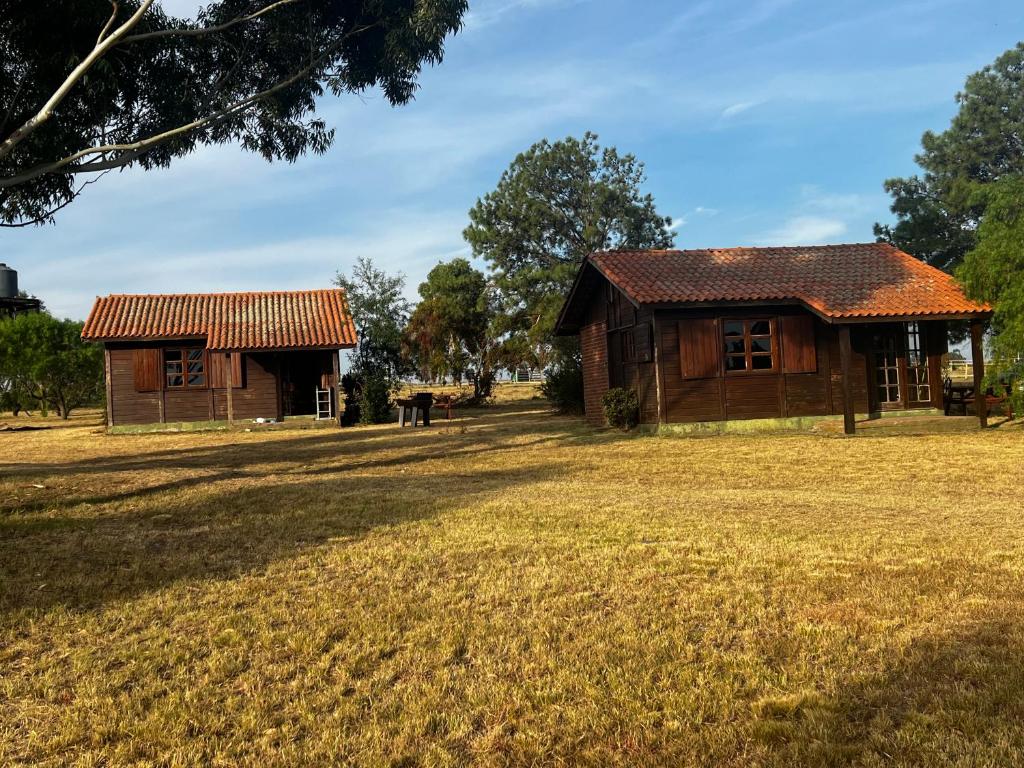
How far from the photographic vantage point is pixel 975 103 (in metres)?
39.0

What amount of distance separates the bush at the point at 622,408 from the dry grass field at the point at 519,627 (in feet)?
31.6

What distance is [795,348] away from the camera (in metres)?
18.8

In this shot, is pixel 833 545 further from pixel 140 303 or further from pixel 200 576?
pixel 140 303

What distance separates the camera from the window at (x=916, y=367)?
19.5 meters

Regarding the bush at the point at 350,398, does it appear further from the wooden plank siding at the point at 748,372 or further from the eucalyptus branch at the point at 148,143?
the eucalyptus branch at the point at 148,143

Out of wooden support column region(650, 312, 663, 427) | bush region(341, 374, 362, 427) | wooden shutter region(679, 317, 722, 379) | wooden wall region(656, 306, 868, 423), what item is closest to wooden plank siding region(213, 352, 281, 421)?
bush region(341, 374, 362, 427)

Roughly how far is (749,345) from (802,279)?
2.46m

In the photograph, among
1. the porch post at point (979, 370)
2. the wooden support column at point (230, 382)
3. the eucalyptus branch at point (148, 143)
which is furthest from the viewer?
the wooden support column at point (230, 382)

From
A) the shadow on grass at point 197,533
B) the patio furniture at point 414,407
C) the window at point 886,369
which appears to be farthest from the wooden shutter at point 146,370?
the window at point 886,369

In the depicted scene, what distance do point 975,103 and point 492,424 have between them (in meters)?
32.5

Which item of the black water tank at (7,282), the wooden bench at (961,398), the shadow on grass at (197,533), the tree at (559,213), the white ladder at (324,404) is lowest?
the shadow on grass at (197,533)

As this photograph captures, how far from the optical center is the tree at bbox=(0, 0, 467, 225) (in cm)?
1161

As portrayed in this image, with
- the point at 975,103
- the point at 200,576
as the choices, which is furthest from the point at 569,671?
the point at 975,103

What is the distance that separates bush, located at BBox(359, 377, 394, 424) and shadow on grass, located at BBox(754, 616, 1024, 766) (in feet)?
80.3
